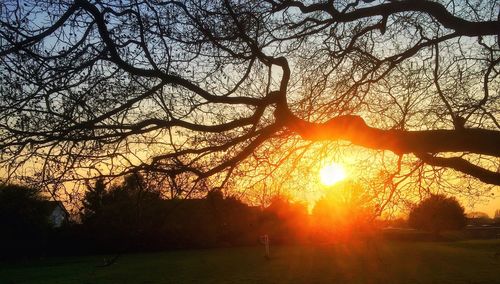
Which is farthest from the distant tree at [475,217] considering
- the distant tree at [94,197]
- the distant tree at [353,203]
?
the distant tree at [94,197]

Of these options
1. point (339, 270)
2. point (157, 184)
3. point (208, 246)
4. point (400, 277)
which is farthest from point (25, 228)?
point (157, 184)

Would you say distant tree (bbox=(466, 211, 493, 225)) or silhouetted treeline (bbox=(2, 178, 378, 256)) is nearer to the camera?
silhouetted treeline (bbox=(2, 178, 378, 256))

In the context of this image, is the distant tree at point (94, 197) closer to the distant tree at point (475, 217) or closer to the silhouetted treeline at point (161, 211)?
the silhouetted treeline at point (161, 211)

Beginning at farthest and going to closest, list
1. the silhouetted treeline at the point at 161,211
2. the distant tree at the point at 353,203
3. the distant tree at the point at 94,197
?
the distant tree at the point at 353,203
the silhouetted treeline at the point at 161,211
the distant tree at the point at 94,197

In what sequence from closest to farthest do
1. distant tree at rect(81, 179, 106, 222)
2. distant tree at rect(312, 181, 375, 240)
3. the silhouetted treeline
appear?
distant tree at rect(81, 179, 106, 222), the silhouetted treeline, distant tree at rect(312, 181, 375, 240)

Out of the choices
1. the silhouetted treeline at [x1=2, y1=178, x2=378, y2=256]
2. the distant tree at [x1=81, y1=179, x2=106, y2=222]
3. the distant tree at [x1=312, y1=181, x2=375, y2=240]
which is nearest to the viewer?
the distant tree at [x1=81, y1=179, x2=106, y2=222]

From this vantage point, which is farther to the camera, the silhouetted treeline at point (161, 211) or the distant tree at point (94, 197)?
the silhouetted treeline at point (161, 211)

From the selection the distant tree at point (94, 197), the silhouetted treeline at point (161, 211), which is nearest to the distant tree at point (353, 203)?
the silhouetted treeline at point (161, 211)

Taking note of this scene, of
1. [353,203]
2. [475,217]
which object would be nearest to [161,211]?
[353,203]

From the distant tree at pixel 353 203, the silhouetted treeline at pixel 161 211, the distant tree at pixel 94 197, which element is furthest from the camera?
the distant tree at pixel 353 203

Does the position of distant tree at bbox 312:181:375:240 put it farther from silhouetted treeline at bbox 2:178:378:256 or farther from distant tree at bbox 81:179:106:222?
distant tree at bbox 81:179:106:222

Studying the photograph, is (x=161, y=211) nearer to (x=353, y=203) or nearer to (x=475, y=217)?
(x=353, y=203)

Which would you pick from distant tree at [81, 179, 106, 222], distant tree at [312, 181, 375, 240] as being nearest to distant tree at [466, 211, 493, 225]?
distant tree at [312, 181, 375, 240]

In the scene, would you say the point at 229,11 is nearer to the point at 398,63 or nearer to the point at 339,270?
the point at 398,63
